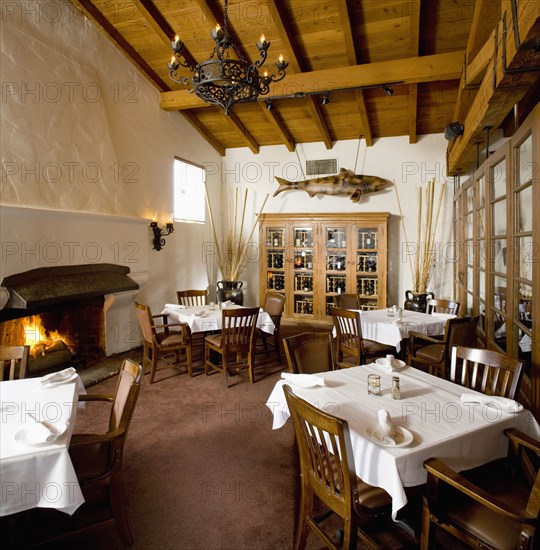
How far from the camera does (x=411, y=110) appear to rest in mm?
5453

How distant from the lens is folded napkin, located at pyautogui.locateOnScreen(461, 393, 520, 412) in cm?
176

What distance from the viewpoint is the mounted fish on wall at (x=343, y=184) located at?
20.8 feet

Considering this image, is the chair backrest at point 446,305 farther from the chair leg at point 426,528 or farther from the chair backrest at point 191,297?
the chair leg at point 426,528

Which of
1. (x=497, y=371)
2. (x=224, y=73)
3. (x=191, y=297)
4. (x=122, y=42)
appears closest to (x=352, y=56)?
(x=224, y=73)

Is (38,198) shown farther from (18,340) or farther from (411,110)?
(411,110)

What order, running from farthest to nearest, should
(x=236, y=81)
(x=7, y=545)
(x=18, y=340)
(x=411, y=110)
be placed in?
(x=411, y=110) < (x=18, y=340) < (x=236, y=81) < (x=7, y=545)

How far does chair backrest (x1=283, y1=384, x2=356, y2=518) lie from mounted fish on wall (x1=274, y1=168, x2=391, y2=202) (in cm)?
531

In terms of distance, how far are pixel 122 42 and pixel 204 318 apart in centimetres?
363

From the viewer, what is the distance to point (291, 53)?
4562 mm

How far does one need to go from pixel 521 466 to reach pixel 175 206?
5540 mm

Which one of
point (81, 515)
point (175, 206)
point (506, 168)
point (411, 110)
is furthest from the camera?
point (175, 206)

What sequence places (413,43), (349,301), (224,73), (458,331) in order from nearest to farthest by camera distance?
(224,73), (458,331), (413,43), (349,301)

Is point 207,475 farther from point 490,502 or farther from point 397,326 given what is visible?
point 397,326

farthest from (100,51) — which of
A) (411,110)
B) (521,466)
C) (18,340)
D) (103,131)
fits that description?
(521,466)
